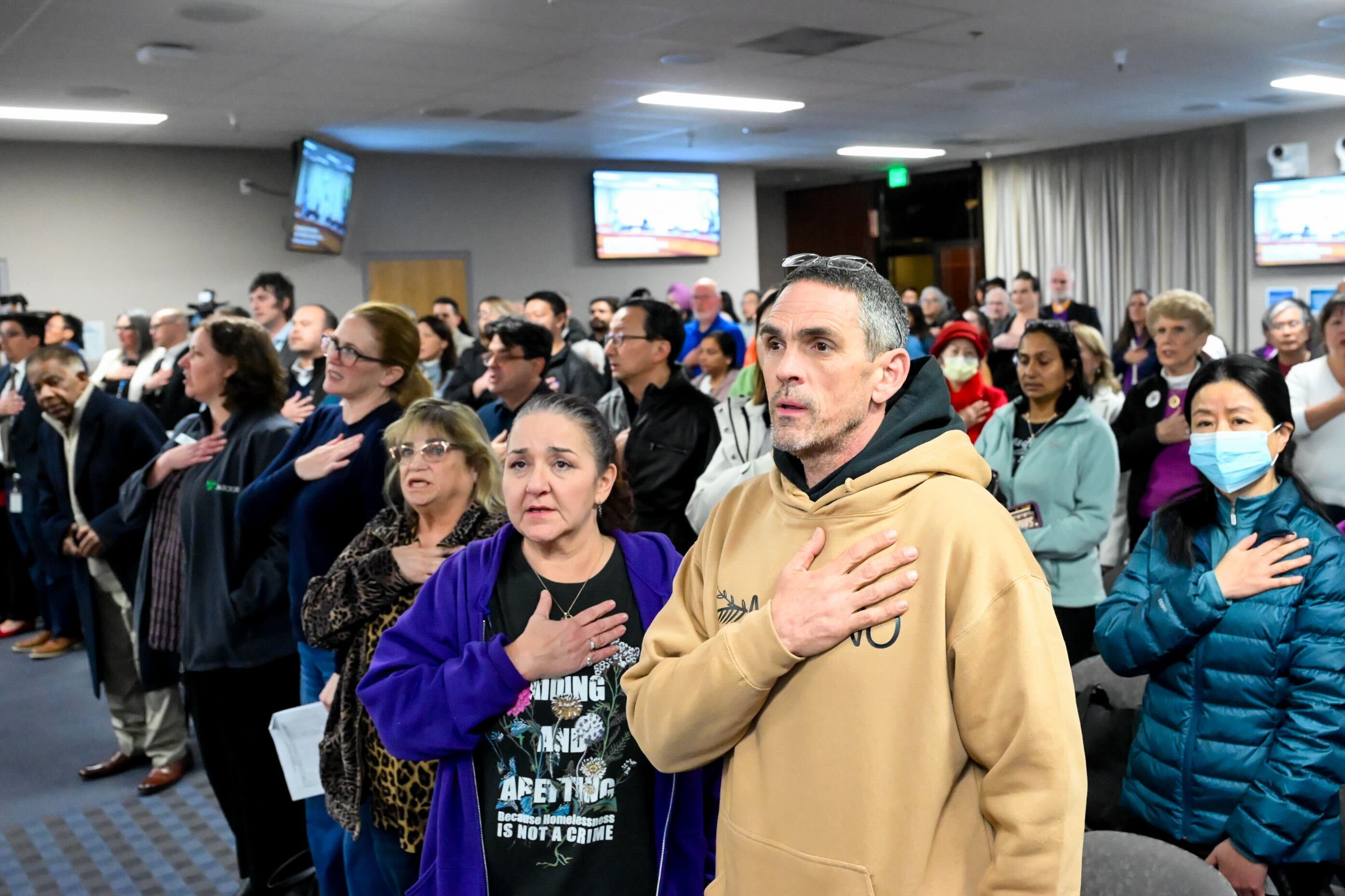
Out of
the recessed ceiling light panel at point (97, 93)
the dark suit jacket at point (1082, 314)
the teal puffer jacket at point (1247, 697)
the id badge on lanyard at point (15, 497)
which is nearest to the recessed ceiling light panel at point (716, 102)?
the dark suit jacket at point (1082, 314)

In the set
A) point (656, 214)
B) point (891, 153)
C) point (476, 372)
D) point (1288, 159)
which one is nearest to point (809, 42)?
point (476, 372)

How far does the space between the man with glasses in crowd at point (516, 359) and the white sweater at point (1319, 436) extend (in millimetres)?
2434

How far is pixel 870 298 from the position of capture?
1.35 metres

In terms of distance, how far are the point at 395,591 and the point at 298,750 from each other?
59 cm

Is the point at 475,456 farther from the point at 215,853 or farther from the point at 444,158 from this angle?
the point at 444,158

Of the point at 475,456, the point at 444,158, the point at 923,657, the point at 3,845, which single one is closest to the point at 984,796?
the point at 923,657

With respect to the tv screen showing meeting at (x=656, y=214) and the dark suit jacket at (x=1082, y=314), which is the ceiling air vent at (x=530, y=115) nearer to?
the tv screen showing meeting at (x=656, y=214)

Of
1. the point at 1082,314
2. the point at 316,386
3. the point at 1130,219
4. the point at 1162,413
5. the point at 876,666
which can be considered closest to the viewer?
the point at 876,666

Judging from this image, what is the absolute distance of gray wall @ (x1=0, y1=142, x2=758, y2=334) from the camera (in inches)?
355

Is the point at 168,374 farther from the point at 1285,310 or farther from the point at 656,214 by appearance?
the point at 656,214

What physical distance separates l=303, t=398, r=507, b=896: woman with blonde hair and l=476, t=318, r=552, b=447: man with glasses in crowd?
4.57ft

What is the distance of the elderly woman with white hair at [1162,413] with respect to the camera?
12.5ft

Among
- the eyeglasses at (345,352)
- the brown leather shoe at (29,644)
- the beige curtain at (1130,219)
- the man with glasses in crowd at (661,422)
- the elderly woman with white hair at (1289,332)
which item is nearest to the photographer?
the eyeglasses at (345,352)

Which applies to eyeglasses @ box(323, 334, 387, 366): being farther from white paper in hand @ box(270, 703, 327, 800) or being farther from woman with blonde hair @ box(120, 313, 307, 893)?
white paper in hand @ box(270, 703, 327, 800)
